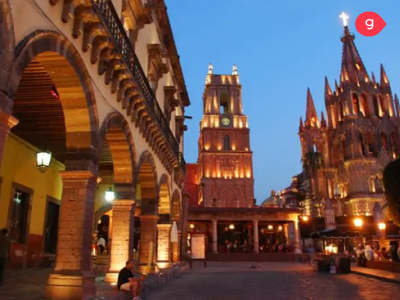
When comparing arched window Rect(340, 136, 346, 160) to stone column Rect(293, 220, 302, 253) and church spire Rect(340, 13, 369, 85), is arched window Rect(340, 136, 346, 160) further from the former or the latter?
stone column Rect(293, 220, 302, 253)

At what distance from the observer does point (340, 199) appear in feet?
194

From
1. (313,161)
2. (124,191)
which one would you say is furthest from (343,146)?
(124,191)

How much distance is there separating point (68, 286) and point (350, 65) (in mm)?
65701

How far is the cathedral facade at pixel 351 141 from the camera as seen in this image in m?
56.3

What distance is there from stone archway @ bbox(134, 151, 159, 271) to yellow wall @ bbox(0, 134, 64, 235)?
414cm

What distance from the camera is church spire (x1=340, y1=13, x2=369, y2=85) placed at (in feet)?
211

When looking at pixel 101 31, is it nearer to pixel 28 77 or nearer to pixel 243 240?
pixel 28 77

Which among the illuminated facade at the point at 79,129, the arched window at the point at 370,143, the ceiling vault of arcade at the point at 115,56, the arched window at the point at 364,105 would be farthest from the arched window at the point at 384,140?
the ceiling vault of arcade at the point at 115,56

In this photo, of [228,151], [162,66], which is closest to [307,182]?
[228,151]

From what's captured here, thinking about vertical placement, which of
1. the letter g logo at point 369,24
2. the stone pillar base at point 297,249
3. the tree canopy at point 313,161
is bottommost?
the stone pillar base at point 297,249

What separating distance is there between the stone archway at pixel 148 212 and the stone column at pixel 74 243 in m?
6.33

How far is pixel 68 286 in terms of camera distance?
8.11 m

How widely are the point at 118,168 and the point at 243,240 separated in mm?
33538

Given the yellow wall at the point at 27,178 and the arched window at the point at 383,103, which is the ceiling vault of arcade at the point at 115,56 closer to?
the yellow wall at the point at 27,178
